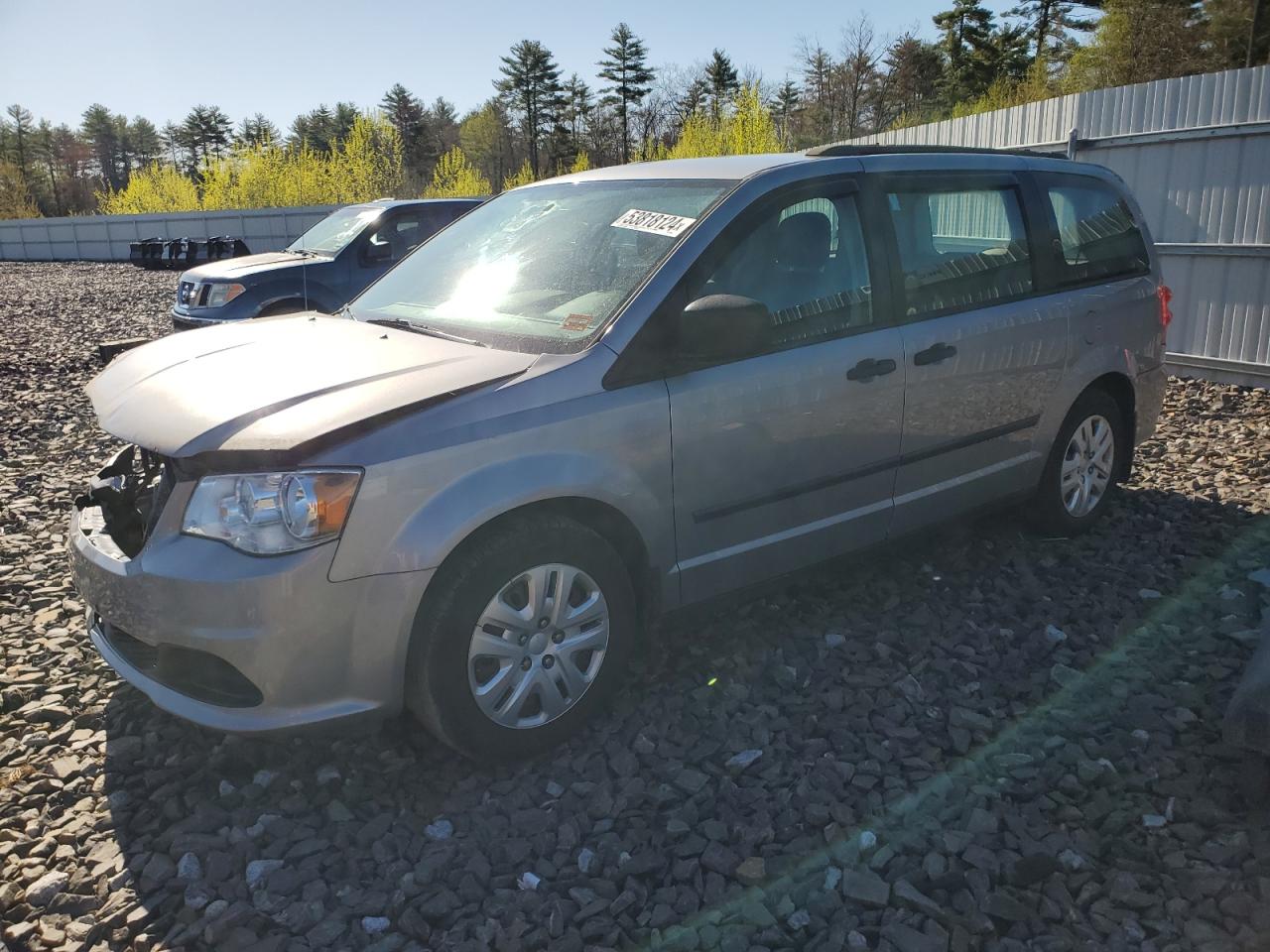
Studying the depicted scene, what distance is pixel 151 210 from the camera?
39281 mm

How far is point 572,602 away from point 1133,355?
3.43 m

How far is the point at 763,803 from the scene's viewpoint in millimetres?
2865

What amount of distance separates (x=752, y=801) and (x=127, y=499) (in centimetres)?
233

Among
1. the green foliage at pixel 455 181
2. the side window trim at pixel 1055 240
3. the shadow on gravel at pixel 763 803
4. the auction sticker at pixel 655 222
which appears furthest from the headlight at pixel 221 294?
the green foliage at pixel 455 181

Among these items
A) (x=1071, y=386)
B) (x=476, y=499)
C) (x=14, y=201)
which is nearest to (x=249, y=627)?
(x=476, y=499)

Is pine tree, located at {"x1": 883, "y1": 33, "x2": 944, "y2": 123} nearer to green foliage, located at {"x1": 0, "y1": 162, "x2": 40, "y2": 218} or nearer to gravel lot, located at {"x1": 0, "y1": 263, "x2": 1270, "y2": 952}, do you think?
green foliage, located at {"x1": 0, "y1": 162, "x2": 40, "y2": 218}

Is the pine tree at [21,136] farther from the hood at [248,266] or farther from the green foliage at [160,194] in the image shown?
the hood at [248,266]

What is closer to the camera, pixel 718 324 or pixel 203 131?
pixel 718 324

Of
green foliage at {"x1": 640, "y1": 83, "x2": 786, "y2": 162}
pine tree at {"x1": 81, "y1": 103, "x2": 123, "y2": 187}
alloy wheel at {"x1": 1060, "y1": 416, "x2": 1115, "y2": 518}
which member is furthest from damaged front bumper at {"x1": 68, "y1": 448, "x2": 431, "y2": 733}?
pine tree at {"x1": 81, "y1": 103, "x2": 123, "y2": 187}

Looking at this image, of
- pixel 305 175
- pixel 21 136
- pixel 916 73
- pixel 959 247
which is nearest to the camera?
pixel 959 247

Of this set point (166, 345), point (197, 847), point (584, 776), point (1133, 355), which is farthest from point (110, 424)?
point (1133, 355)

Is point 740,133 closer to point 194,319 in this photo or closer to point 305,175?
point 194,319

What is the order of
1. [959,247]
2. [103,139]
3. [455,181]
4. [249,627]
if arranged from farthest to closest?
[103,139] < [455,181] < [959,247] < [249,627]

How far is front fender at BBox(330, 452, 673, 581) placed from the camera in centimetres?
262
